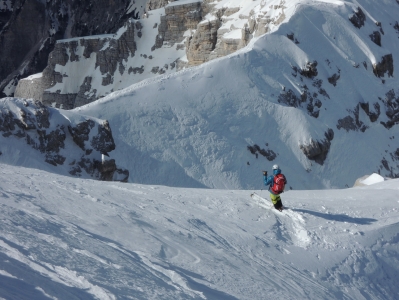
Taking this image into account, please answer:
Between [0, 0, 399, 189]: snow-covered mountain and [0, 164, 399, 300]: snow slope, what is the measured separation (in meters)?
17.1

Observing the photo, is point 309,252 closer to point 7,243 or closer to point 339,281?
point 339,281

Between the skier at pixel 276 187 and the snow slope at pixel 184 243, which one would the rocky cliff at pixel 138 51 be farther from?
the snow slope at pixel 184 243

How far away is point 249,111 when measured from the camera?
35.0 metres

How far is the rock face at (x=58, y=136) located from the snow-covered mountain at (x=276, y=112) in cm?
241

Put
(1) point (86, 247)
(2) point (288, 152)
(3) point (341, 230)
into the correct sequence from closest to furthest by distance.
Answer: (1) point (86, 247), (3) point (341, 230), (2) point (288, 152)

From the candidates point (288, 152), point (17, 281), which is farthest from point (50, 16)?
point (17, 281)

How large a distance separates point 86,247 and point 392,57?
44.8 m

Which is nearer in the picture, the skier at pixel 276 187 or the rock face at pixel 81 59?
the skier at pixel 276 187

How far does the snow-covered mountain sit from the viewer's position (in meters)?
31.2

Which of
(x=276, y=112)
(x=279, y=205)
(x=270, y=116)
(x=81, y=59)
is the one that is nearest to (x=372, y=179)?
(x=279, y=205)

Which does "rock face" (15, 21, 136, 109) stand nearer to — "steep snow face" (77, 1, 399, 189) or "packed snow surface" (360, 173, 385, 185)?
"steep snow face" (77, 1, 399, 189)

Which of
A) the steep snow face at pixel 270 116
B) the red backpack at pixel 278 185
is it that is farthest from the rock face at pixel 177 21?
the red backpack at pixel 278 185

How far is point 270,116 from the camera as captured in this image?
3509 centimetres

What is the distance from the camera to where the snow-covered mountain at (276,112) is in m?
31.2
